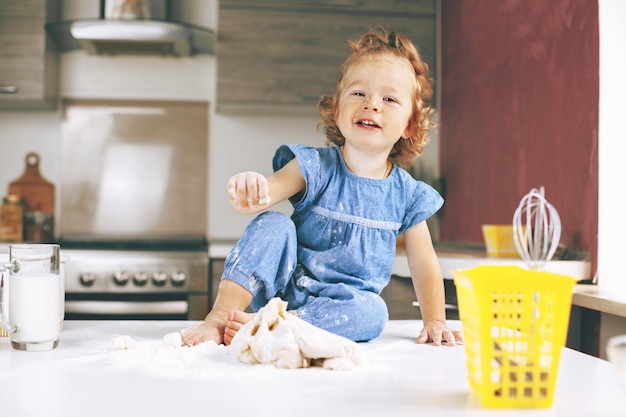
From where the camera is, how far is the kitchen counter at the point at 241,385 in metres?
0.66

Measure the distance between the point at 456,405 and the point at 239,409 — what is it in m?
0.22

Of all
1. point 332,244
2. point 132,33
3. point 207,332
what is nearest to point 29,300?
point 207,332

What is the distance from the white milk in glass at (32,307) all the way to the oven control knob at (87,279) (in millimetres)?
1602

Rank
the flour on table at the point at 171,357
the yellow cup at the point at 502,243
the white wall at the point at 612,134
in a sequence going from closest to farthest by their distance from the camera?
1. the flour on table at the point at 171,357
2. the white wall at the point at 612,134
3. the yellow cup at the point at 502,243

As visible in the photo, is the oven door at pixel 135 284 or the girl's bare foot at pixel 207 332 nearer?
the girl's bare foot at pixel 207 332

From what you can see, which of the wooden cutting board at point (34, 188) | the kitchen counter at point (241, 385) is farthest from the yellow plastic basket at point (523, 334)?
the wooden cutting board at point (34, 188)

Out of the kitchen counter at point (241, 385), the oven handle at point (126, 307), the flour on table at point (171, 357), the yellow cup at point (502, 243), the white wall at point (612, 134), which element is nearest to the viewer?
the kitchen counter at point (241, 385)

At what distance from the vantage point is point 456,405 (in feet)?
2.27

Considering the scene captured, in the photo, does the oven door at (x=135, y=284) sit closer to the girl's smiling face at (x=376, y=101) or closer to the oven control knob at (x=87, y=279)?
the oven control knob at (x=87, y=279)

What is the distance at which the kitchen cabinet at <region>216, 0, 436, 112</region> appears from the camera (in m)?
2.82

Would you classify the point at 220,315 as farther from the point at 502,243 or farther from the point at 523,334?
the point at 502,243

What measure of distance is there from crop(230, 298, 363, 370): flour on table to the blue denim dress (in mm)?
189

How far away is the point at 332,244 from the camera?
46.5 inches

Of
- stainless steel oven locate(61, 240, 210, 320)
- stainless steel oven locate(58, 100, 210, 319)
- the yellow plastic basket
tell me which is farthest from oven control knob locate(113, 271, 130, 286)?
the yellow plastic basket
